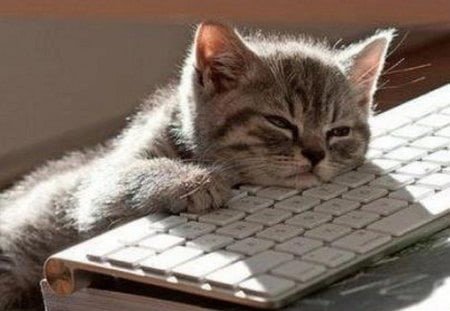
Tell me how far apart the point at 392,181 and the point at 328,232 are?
0.53 feet

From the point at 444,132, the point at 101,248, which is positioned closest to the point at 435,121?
the point at 444,132

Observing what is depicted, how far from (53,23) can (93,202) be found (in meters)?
0.56

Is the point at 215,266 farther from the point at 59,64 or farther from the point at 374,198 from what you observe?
the point at 59,64

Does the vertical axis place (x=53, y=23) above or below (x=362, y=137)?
above

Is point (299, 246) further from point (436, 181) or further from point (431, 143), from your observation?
point (431, 143)

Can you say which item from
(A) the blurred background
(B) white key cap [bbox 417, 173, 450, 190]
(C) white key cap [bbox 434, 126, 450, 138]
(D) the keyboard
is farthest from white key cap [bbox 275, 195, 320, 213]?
(A) the blurred background

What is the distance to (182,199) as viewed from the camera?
3.29 feet

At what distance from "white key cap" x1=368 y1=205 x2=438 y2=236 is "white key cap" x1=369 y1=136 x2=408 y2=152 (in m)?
0.20

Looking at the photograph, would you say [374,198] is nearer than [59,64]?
Yes

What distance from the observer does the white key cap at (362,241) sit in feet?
2.87

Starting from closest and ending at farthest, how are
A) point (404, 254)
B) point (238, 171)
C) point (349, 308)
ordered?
1. point (349, 308)
2. point (404, 254)
3. point (238, 171)

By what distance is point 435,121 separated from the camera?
1.21m

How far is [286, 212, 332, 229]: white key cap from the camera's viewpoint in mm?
929

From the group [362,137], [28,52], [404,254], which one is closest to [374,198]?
[404,254]
